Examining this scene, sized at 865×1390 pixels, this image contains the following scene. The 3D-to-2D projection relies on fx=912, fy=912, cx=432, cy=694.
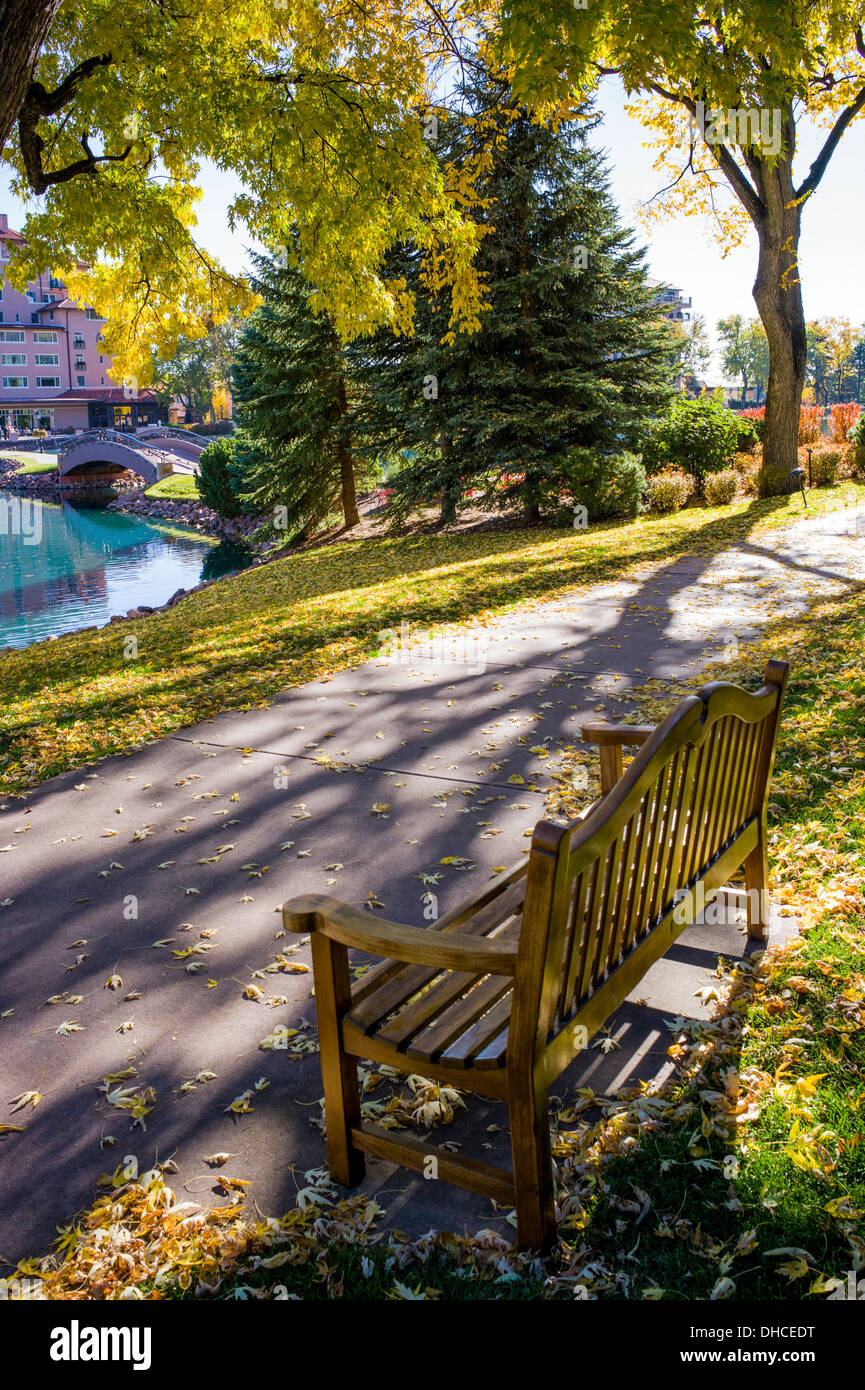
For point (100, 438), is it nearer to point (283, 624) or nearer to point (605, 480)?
point (605, 480)

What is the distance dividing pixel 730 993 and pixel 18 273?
11094mm

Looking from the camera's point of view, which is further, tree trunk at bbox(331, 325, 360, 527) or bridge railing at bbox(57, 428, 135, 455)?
bridge railing at bbox(57, 428, 135, 455)

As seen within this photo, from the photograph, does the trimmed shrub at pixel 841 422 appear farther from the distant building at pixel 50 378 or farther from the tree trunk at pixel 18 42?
the distant building at pixel 50 378

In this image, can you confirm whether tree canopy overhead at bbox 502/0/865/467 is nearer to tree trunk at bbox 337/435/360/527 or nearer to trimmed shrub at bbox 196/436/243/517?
tree trunk at bbox 337/435/360/527

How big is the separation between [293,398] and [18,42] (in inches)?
662

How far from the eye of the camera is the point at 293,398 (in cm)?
2212

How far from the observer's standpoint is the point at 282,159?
1030 centimetres

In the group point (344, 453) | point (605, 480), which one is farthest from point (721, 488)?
point (344, 453)

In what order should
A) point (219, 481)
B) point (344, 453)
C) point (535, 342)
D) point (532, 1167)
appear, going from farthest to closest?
point (219, 481)
point (344, 453)
point (535, 342)
point (532, 1167)

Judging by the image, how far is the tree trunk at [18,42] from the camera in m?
5.51

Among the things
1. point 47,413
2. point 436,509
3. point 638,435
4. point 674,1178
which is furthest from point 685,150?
point 47,413

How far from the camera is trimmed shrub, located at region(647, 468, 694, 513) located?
56.7 feet

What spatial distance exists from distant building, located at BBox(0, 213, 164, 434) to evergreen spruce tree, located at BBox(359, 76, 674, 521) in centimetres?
7873

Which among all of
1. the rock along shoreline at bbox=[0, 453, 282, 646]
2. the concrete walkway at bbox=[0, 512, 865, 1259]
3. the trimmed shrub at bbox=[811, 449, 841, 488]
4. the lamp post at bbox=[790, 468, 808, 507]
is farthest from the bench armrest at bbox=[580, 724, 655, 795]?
the trimmed shrub at bbox=[811, 449, 841, 488]
